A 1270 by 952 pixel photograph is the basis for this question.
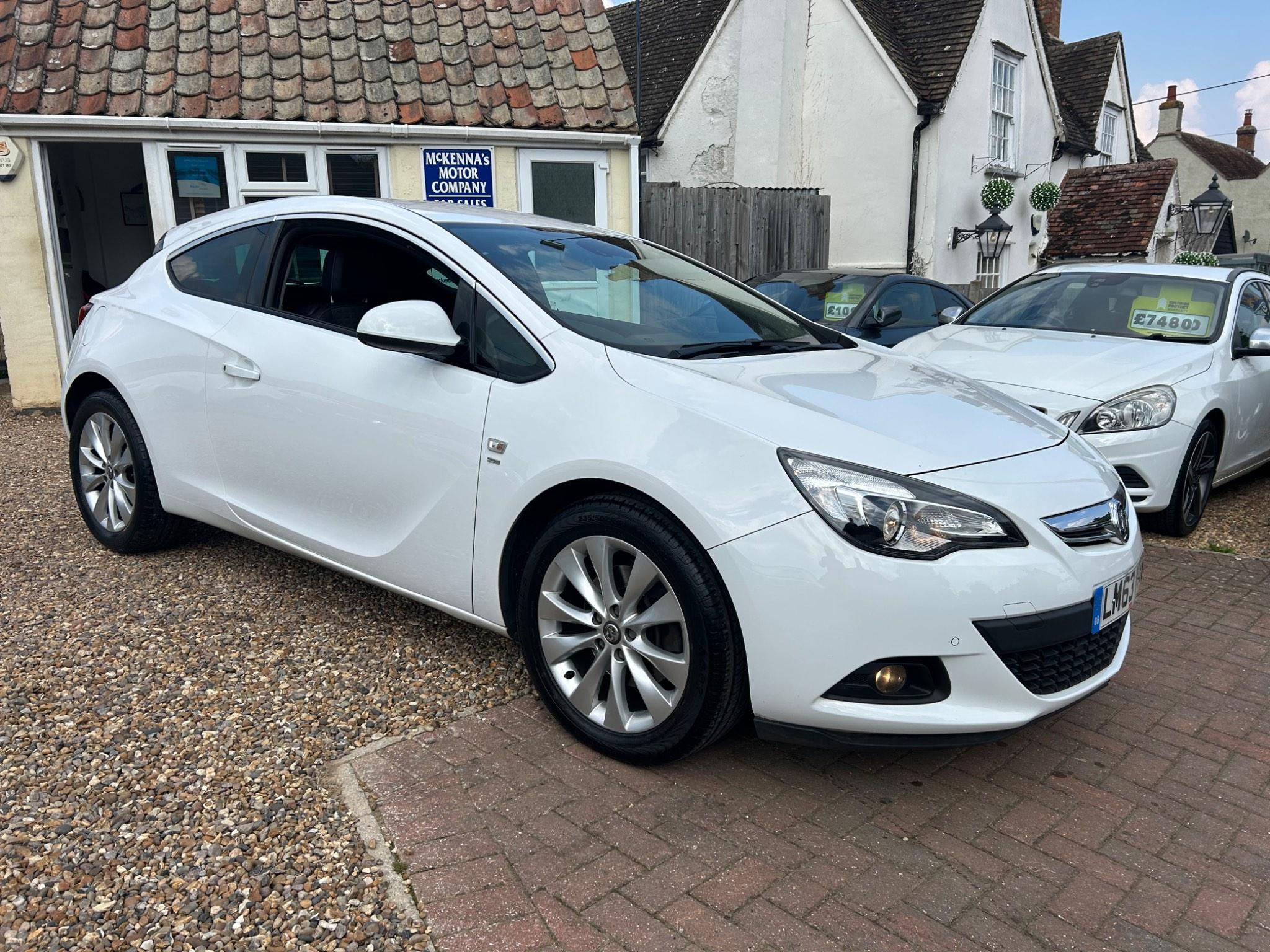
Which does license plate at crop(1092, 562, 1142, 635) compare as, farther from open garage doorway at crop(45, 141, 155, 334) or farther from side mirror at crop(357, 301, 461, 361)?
open garage doorway at crop(45, 141, 155, 334)

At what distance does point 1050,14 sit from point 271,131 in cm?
2250

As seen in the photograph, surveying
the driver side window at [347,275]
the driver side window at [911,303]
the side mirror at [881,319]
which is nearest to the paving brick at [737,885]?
the driver side window at [347,275]

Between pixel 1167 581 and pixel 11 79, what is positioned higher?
pixel 11 79

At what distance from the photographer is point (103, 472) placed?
475 centimetres

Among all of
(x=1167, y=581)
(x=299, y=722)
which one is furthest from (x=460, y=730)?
(x=1167, y=581)

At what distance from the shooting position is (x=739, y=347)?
3.45 metres

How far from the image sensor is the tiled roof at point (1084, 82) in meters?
21.5

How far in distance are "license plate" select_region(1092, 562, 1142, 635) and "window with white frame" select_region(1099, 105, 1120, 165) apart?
22754 mm

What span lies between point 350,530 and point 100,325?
2023 millimetres

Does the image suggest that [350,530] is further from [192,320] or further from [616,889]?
[616,889]

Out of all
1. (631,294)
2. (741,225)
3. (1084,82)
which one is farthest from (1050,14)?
(631,294)

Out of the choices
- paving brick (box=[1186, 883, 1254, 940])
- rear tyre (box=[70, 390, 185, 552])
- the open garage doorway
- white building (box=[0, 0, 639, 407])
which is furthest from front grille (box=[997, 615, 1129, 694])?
the open garage doorway

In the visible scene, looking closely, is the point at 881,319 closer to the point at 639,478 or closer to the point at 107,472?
the point at 107,472

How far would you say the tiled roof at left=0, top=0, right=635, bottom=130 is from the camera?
8.67m
